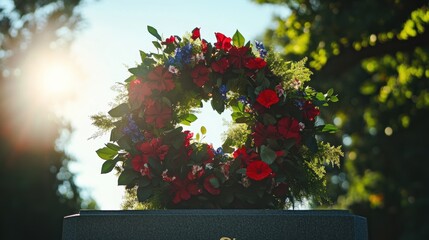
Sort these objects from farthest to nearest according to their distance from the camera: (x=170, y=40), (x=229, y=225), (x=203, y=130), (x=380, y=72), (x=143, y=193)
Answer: (x=380, y=72), (x=203, y=130), (x=170, y=40), (x=143, y=193), (x=229, y=225)

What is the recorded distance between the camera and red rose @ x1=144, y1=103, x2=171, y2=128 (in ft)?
15.6

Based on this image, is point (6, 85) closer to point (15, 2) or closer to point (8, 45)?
point (8, 45)

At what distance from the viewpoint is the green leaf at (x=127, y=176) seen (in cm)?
464

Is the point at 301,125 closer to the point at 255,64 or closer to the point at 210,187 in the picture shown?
the point at 255,64

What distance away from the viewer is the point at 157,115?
4.78 metres

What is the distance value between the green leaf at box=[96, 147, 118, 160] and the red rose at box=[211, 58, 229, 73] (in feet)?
3.57

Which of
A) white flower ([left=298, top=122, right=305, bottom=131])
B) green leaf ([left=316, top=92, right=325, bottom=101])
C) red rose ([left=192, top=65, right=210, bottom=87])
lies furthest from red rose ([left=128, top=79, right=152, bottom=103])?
green leaf ([left=316, top=92, right=325, bottom=101])

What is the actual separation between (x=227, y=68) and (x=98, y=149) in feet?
4.21

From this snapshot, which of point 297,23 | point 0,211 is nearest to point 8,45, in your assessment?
point 0,211

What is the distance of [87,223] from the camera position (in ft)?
13.9

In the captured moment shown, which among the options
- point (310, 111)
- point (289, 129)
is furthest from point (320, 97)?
point (289, 129)

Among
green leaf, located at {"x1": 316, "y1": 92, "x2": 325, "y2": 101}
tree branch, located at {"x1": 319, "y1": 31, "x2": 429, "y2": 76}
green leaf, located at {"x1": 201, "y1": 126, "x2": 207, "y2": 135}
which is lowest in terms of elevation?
green leaf, located at {"x1": 201, "y1": 126, "x2": 207, "y2": 135}

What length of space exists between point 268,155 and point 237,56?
3.16ft

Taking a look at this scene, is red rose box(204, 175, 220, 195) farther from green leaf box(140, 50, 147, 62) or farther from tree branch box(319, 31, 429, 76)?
tree branch box(319, 31, 429, 76)
